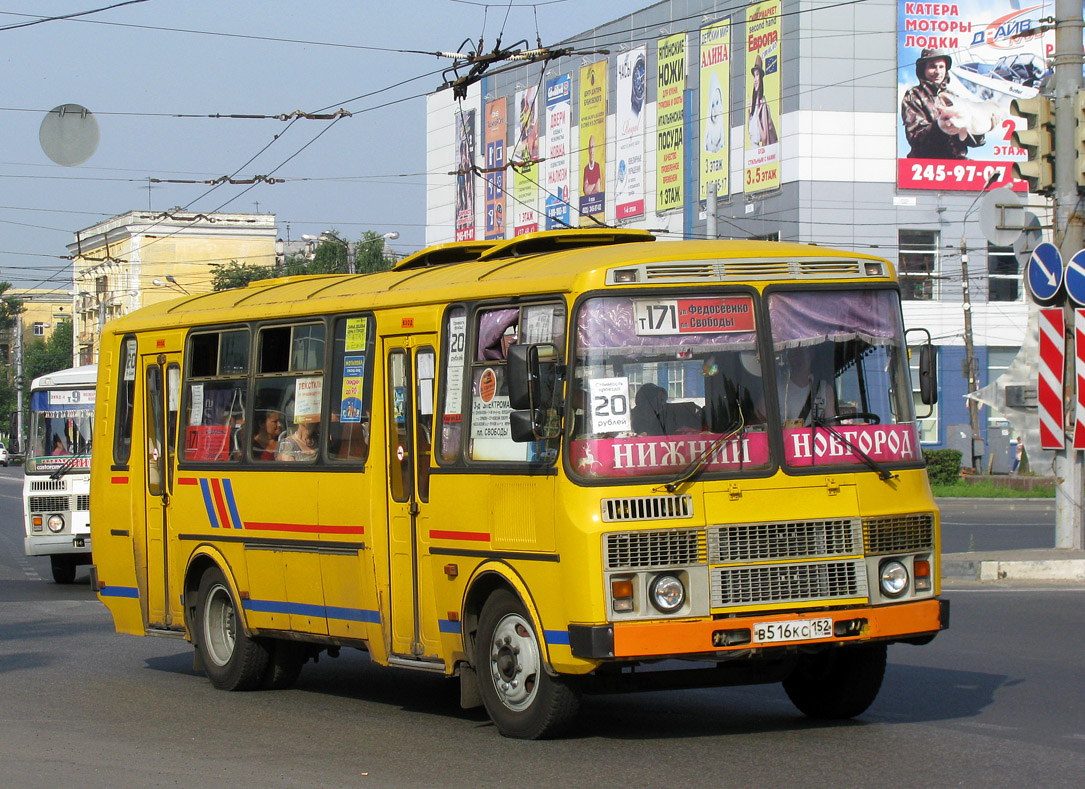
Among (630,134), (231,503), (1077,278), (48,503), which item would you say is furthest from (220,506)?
(630,134)

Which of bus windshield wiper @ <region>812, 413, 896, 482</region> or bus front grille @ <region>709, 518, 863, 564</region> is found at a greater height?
bus windshield wiper @ <region>812, 413, 896, 482</region>

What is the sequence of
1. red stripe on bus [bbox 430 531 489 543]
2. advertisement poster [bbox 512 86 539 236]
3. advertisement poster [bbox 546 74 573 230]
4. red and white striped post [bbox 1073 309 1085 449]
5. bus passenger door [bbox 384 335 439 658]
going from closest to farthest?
1. red stripe on bus [bbox 430 531 489 543]
2. bus passenger door [bbox 384 335 439 658]
3. red and white striped post [bbox 1073 309 1085 449]
4. advertisement poster [bbox 546 74 573 230]
5. advertisement poster [bbox 512 86 539 236]

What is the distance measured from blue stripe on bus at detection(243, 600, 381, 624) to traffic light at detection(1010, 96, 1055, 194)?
440 inches

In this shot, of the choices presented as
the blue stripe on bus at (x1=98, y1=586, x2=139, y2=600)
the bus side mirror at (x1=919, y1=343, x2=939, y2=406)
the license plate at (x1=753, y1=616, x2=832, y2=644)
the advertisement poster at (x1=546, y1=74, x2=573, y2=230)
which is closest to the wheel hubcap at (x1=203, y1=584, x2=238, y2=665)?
the blue stripe on bus at (x1=98, y1=586, x2=139, y2=600)

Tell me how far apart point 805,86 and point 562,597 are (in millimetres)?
42903

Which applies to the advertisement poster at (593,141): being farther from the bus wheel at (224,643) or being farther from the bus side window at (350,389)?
the bus side window at (350,389)

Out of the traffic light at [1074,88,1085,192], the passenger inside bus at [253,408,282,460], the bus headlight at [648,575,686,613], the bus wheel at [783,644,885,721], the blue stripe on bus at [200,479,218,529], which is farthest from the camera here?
the traffic light at [1074,88,1085,192]

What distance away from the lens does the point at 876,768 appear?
7578 millimetres

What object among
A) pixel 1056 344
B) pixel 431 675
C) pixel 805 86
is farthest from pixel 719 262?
pixel 805 86

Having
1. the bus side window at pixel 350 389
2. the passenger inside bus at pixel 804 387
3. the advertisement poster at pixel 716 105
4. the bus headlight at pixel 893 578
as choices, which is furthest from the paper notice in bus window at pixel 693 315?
the advertisement poster at pixel 716 105

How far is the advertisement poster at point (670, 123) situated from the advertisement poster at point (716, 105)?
1129mm

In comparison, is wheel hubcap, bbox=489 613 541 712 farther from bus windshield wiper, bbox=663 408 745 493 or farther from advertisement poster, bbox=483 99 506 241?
advertisement poster, bbox=483 99 506 241

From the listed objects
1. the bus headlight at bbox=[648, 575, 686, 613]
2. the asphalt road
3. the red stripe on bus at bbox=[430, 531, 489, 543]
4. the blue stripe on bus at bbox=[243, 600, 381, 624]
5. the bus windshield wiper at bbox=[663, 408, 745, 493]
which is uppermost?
the bus windshield wiper at bbox=[663, 408, 745, 493]

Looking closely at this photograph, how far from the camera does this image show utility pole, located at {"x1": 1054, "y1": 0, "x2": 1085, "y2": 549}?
717 inches
